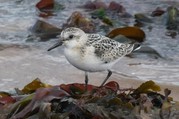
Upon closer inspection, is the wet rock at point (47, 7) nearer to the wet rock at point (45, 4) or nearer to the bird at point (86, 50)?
the wet rock at point (45, 4)

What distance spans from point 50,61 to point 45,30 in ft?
3.77

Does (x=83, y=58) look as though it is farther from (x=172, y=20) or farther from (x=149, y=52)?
(x=172, y=20)

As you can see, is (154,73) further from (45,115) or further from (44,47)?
(45,115)

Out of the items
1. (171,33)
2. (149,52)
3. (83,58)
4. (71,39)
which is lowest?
(171,33)

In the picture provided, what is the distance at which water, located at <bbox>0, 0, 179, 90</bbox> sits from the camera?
5.78 m

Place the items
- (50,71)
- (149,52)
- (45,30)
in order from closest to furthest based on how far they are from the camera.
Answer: (50,71), (149,52), (45,30)

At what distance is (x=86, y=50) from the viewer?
15.5 ft

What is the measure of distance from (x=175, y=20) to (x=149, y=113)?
4.35 m

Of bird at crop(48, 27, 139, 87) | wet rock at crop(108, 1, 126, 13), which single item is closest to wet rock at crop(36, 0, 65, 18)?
wet rock at crop(108, 1, 126, 13)

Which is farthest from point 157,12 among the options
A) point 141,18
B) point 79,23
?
point 79,23

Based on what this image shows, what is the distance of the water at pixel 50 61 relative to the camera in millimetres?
5777

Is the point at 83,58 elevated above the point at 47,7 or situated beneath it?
elevated above

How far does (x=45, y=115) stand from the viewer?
3684mm

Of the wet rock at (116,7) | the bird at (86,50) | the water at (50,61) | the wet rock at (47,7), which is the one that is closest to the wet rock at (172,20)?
the water at (50,61)
